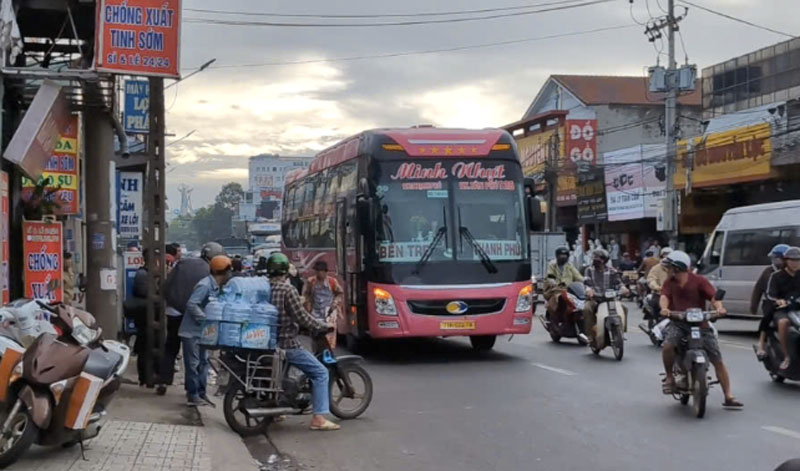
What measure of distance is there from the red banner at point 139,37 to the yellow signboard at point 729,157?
22.3m

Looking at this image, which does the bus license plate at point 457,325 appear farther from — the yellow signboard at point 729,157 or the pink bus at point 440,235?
the yellow signboard at point 729,157

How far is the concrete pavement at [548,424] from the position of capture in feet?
25.8

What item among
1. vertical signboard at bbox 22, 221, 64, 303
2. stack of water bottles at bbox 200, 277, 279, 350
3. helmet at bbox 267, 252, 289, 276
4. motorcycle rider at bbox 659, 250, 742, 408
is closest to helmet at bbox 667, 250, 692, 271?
motorcycle rider at bbox 659, 250, 742, 408

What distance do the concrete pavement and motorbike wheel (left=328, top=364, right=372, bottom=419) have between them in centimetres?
14

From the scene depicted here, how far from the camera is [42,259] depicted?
13.3 meters

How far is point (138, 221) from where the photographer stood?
19.4 m

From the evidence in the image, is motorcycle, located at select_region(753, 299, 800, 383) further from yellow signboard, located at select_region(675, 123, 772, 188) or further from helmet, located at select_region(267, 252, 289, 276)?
yellow signboard, located at select_region(675, 123, 772, 188)

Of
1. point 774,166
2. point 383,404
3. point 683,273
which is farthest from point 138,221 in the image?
point 774,166

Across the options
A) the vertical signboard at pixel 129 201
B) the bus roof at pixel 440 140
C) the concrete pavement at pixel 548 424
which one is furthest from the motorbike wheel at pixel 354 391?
the vertical signboard at pixel 129 201

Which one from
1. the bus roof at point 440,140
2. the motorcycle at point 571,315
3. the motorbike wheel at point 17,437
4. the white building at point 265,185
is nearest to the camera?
the motorbike wheel at point 17,437

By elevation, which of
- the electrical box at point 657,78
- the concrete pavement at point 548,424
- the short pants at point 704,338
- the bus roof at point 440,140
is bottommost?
the concrete pavement at point 548,424

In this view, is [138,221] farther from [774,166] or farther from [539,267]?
[774,166]

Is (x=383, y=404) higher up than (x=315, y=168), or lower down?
lower down

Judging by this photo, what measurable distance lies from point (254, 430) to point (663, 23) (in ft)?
102
